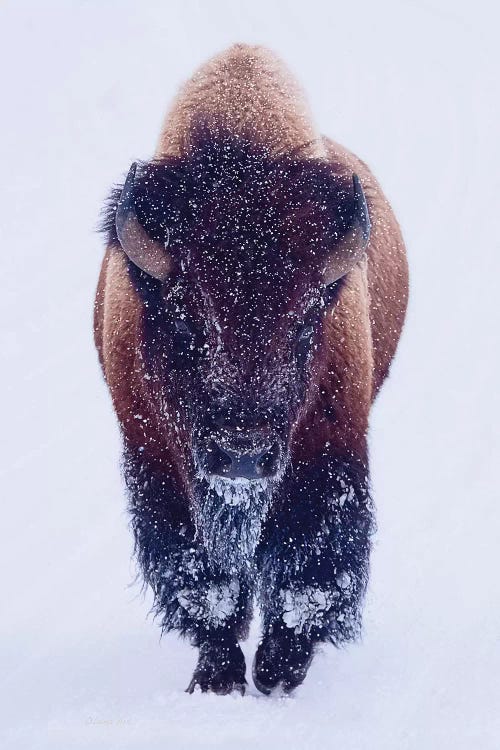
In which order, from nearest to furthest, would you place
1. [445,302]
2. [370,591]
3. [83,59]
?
1. [370,591]
2. [445,302]
3. [83,59]

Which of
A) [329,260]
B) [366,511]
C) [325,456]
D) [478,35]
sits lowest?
[366,511]

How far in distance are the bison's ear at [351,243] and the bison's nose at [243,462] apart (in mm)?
788

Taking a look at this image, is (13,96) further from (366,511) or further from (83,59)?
(366,511)

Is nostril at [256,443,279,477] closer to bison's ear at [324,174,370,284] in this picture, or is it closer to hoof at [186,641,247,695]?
bison's ear at [324,174,370,284]

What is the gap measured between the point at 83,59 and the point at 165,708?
73.7 ft

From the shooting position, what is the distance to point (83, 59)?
964 inches

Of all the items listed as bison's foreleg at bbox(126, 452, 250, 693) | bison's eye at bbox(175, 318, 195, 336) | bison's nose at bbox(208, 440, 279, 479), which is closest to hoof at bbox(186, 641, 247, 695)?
bison's foreleg at bbox(126, 452, 250, 693)

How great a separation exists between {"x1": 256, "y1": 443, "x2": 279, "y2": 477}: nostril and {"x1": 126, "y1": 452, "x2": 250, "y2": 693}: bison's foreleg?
90 cm

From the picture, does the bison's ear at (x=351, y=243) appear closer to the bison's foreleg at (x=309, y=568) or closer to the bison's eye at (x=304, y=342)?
the bison's eye at (x=304, y=342)

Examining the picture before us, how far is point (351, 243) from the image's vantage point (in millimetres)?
4234

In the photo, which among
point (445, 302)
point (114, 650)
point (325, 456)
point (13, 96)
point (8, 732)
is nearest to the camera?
point (8, 732)

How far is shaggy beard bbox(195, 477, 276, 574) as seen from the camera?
4387mm

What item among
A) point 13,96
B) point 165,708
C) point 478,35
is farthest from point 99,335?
point 478,35

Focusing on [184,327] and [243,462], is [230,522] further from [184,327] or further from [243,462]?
[184,327]
